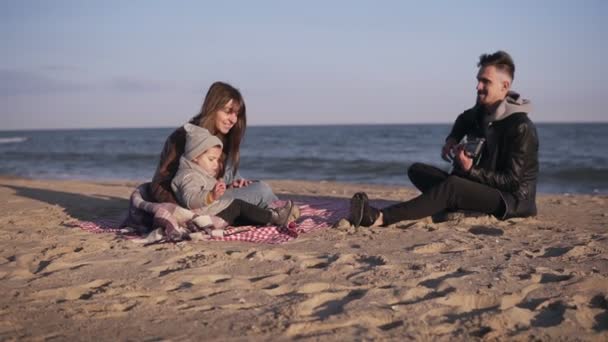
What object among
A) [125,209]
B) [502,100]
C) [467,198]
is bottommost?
[125,209]

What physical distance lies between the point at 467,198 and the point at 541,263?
4.20 ft

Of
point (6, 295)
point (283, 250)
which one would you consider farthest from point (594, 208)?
point (6, 295)

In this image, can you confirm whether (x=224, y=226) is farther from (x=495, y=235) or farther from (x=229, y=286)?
(x=495, y=235)

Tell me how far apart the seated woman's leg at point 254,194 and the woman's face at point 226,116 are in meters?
0.56

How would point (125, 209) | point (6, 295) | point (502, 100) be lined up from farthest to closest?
point (125, 209) → point (502, 100) → point (6, 295)

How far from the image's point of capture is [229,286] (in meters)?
3.35

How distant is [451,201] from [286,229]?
4.81ft

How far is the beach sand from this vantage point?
269 cm

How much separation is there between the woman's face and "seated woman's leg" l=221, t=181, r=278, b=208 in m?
0.56

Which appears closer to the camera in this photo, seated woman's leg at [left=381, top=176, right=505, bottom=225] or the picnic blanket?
the picnic blanket

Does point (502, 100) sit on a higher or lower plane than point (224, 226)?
higher

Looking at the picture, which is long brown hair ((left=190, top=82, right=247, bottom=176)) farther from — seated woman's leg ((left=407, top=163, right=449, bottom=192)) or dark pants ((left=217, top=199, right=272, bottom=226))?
seated woman's leg ((left=407, top=163, right=449, bottom=192))

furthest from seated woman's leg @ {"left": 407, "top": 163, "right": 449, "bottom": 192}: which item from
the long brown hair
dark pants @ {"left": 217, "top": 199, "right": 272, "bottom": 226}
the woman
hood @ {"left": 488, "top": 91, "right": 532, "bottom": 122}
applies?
the long brown hair

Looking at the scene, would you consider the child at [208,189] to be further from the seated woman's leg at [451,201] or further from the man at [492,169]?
the seated woman's leg at [451,201]
